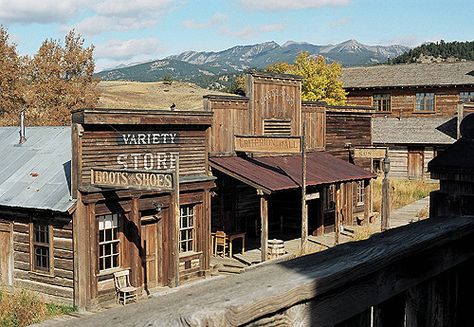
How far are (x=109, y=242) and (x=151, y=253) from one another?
5.40ft

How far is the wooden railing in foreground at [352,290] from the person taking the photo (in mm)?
1688

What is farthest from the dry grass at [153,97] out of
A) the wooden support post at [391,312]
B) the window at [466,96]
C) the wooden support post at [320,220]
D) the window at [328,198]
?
the wooden support post at [391,312]

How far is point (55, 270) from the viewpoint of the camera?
1599 centimetres

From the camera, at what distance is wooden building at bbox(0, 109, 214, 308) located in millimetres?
15508

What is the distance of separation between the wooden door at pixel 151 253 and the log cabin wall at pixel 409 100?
113ft

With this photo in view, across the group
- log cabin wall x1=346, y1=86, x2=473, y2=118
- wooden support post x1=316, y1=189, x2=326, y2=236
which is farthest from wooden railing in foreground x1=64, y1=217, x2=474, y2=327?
log cabin wall x1=346, y1=86, x2=473, y2=118

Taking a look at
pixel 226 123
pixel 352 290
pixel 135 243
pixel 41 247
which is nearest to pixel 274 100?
pixel 226 123

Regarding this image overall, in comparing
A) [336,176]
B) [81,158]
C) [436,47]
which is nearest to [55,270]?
[81,158]

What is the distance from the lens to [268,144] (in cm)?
2103

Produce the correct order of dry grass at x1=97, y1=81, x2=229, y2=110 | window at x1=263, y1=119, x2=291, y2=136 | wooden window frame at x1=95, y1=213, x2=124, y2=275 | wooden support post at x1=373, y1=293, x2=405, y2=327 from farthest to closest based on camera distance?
dry grass at x1=97, y1=81, x2=229, y2=110 → window at x1=263, y1=119, x2=291, y2=136 → wooden window frame at x1=95, y1=213, x2=124, y2=275 → wooden support post at x1=373, y1=293, x2=405, y2=327

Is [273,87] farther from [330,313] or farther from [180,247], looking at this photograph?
[330,313]

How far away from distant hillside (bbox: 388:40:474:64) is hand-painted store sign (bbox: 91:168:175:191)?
111 metres

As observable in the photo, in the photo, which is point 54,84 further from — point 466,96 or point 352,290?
point 352,290

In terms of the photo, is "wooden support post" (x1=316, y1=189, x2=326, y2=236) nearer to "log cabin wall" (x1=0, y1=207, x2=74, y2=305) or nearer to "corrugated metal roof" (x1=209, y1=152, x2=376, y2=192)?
"corrugated metal roof" (x1=209, y1=152, x2=376, y2=192)
